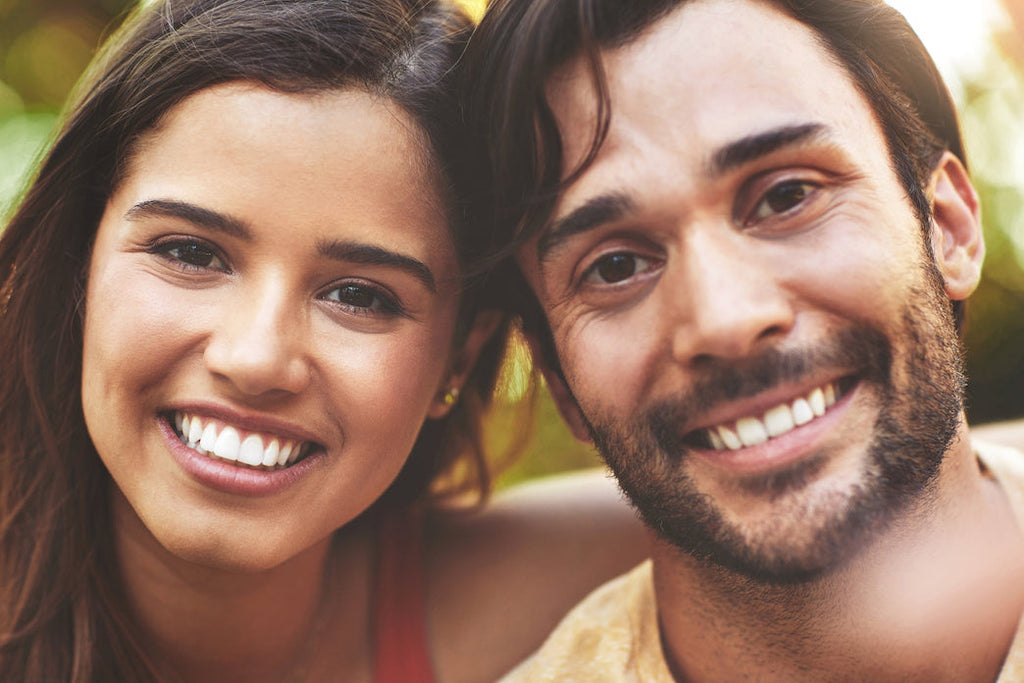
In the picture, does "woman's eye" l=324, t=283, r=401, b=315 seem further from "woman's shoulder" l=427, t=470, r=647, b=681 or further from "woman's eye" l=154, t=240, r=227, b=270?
"woman's shoulder" l=427, t=470, r=647, b=681

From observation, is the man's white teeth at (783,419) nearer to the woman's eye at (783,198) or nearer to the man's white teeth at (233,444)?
the woman's eye at (783,198)

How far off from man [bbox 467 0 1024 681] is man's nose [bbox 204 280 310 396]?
586 mm

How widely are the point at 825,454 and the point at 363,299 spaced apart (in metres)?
1.17

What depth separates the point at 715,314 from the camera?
1891 mm

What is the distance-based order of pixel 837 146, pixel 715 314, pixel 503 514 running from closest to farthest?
pixel 715 314, pixel 837 146, pixel 503 514

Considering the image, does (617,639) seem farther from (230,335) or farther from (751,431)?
(230,335)

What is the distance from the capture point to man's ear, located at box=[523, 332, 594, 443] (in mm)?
2500

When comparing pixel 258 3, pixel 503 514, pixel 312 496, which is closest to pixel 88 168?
pixel 258 3

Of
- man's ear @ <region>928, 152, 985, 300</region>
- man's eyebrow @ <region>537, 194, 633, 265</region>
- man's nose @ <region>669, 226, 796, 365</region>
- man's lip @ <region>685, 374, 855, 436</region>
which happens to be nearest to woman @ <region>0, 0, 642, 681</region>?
man's eyebrow @ <region>537, 194, 633, 265</region>

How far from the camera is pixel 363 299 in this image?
2.35 m

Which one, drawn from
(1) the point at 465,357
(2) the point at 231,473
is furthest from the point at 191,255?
(1) the point at 465,357

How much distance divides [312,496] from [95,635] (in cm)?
78

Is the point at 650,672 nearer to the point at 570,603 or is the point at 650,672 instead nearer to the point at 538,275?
the point at 570,603

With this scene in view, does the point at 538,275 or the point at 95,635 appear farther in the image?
the point at 95,635
